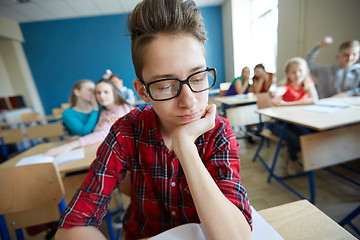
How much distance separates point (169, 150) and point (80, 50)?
7.77 feet

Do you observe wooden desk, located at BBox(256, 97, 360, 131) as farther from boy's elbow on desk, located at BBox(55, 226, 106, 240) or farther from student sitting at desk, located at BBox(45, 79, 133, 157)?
boy's elbow on desk, located at BBox(55, 226, 106, 240)

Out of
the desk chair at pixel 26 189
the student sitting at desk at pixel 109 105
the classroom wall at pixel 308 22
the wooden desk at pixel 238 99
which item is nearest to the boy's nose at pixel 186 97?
the wooden desk at pixel 238 99

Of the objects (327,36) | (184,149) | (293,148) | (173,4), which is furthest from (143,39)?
(293,148)

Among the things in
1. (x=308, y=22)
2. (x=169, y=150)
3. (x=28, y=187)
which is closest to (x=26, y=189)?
(x=28, y=187)

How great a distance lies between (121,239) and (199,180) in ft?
4.26

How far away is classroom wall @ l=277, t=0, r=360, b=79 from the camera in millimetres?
352

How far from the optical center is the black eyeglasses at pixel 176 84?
14.3 inches

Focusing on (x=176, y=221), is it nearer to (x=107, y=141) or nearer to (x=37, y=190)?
(x=107, y=141)

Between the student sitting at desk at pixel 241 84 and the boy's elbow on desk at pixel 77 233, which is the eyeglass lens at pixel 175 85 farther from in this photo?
the boy's elbow on desk at pixel 77 233

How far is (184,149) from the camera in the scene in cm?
42

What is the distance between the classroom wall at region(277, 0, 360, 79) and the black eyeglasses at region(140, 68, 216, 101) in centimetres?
16

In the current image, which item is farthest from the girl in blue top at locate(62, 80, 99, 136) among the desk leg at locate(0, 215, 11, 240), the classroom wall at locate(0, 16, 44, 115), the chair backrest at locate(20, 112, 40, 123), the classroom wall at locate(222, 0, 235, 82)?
the classroom wall at locate(0, 16, 44, 115)

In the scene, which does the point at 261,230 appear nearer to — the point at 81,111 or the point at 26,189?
the point at 26,189

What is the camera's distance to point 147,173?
0.58 m
